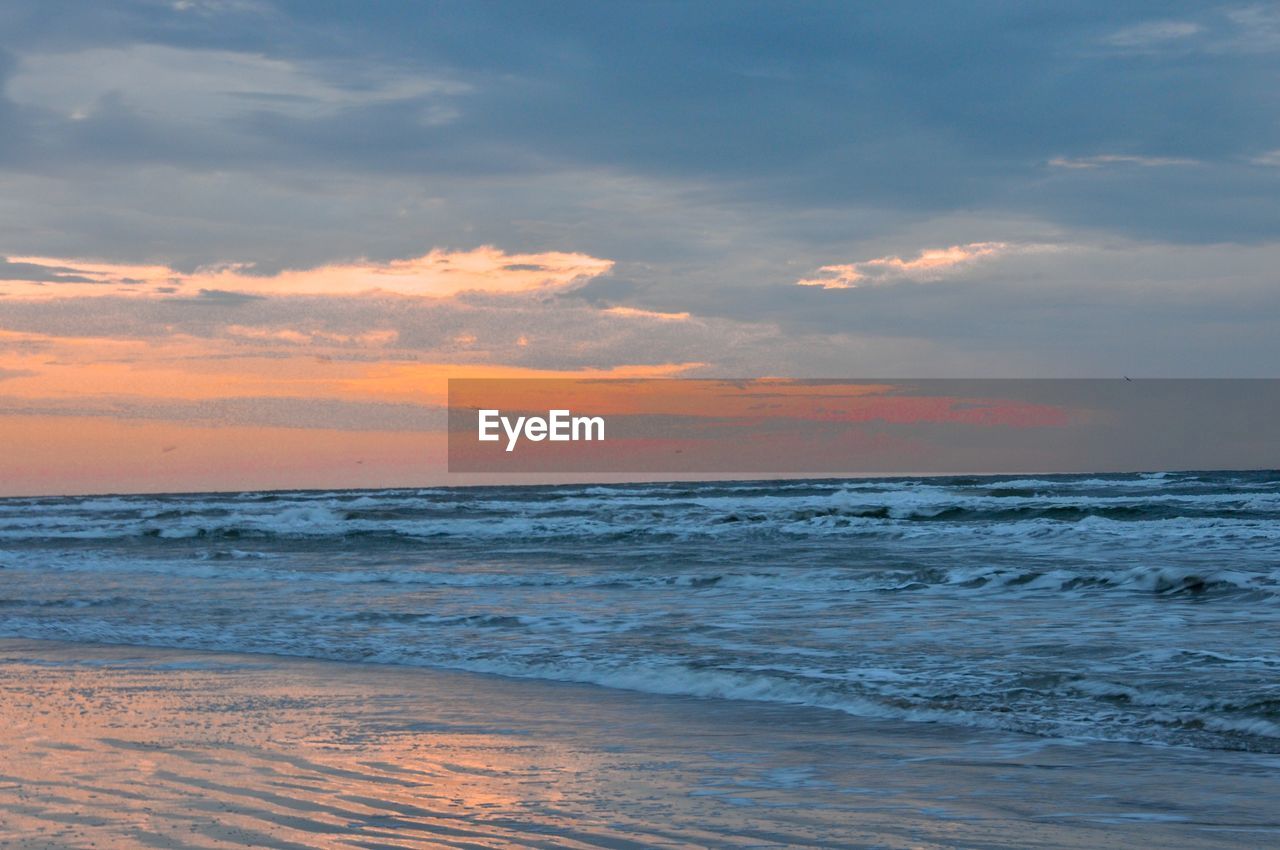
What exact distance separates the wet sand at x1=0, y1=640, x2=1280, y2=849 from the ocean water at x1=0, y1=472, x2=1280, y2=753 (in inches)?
38.0

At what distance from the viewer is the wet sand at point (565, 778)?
5398 mm

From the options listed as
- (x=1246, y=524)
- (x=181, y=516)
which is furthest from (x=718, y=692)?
(x=181, y=516)

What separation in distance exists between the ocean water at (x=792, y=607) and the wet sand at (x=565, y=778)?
3.17ft

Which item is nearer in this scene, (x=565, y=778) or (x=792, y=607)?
(x=565, y=778)

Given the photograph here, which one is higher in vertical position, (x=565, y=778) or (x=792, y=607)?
(x=565, y=778)

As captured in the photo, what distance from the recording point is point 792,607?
15.6 metres

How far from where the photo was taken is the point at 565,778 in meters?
6.53

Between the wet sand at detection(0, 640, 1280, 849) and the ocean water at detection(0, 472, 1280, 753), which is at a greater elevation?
the wet sand at detection(0, 640, 1280, 849)

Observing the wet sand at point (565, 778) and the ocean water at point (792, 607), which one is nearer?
the wet sand at point (565, 778)

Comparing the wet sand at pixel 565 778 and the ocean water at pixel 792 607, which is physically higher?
the wet sand at pixel 565 778

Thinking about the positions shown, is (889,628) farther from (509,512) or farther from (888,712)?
(509,512)

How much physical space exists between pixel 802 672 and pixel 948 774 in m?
3.55

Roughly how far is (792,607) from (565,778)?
938 cm

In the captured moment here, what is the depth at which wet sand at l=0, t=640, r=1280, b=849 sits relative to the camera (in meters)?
5.40
